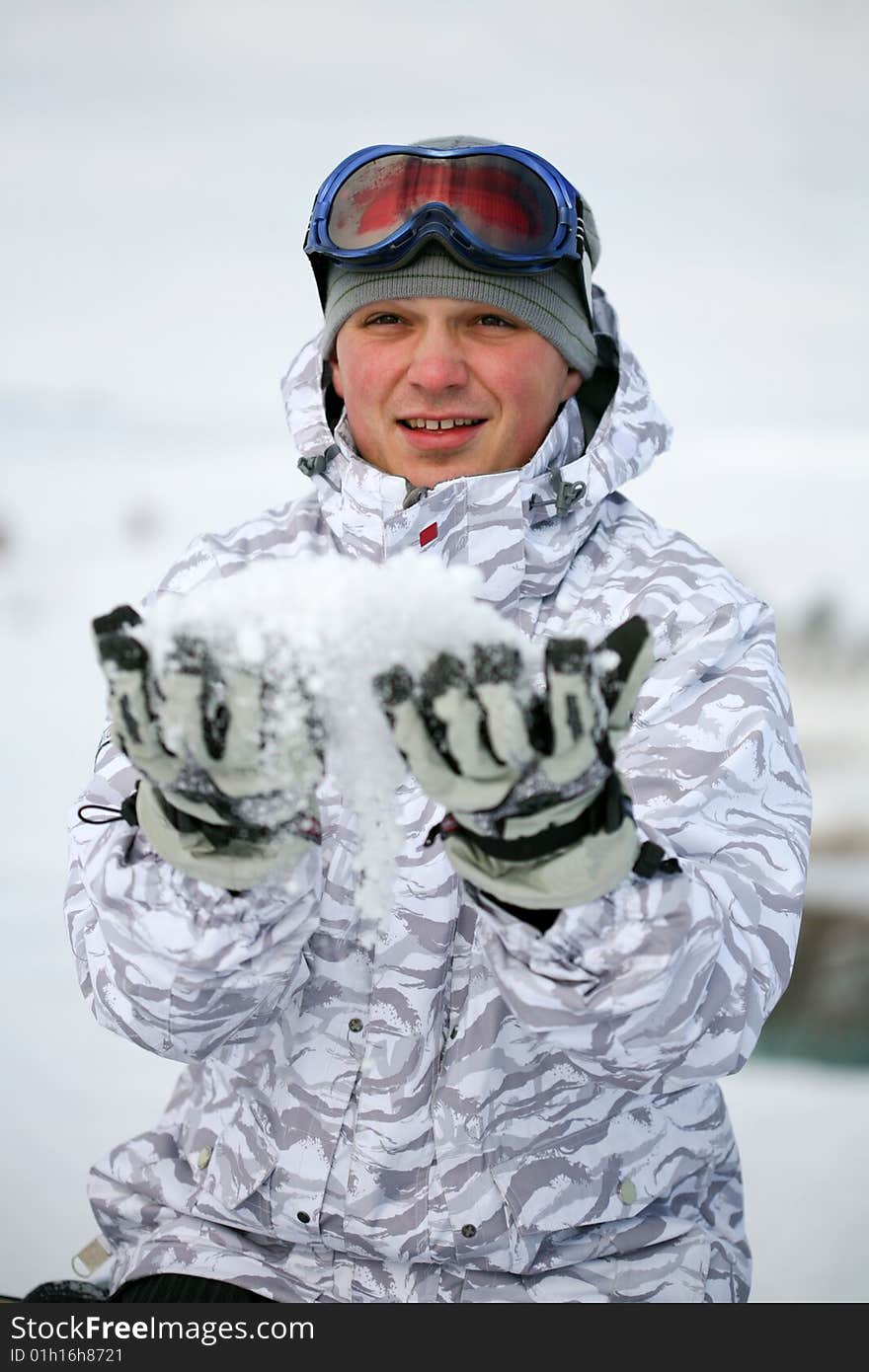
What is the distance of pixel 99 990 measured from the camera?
1310mm

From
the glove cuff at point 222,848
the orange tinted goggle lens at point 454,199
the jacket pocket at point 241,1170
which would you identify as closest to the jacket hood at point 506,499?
the orange tinted goggle lens at point 454,199

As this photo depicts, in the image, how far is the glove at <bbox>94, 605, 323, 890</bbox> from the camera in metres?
1.00

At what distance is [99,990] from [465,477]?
675 millimetres

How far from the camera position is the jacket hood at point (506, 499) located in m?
1.47

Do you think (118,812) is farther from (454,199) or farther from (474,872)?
(454,199)

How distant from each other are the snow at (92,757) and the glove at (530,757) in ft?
4.37

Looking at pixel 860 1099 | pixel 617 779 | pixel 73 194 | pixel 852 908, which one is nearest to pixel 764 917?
pixel 617 779

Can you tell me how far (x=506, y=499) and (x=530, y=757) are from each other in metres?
0.55

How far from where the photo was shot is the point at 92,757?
4.11 m

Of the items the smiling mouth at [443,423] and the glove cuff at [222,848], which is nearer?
the glove cuff at [222,848]

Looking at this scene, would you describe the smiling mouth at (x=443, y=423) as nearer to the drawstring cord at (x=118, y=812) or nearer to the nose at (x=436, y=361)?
the nose at (x=436, y=361)

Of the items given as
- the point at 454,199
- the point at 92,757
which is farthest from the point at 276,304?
the point at 454,199

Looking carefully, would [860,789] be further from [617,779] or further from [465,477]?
[617,779]

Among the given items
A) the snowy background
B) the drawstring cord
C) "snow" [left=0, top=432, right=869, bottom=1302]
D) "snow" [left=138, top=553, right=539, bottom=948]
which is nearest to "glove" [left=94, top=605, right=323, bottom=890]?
"snow" [left=138, top=553, right=539, bottom=948]
